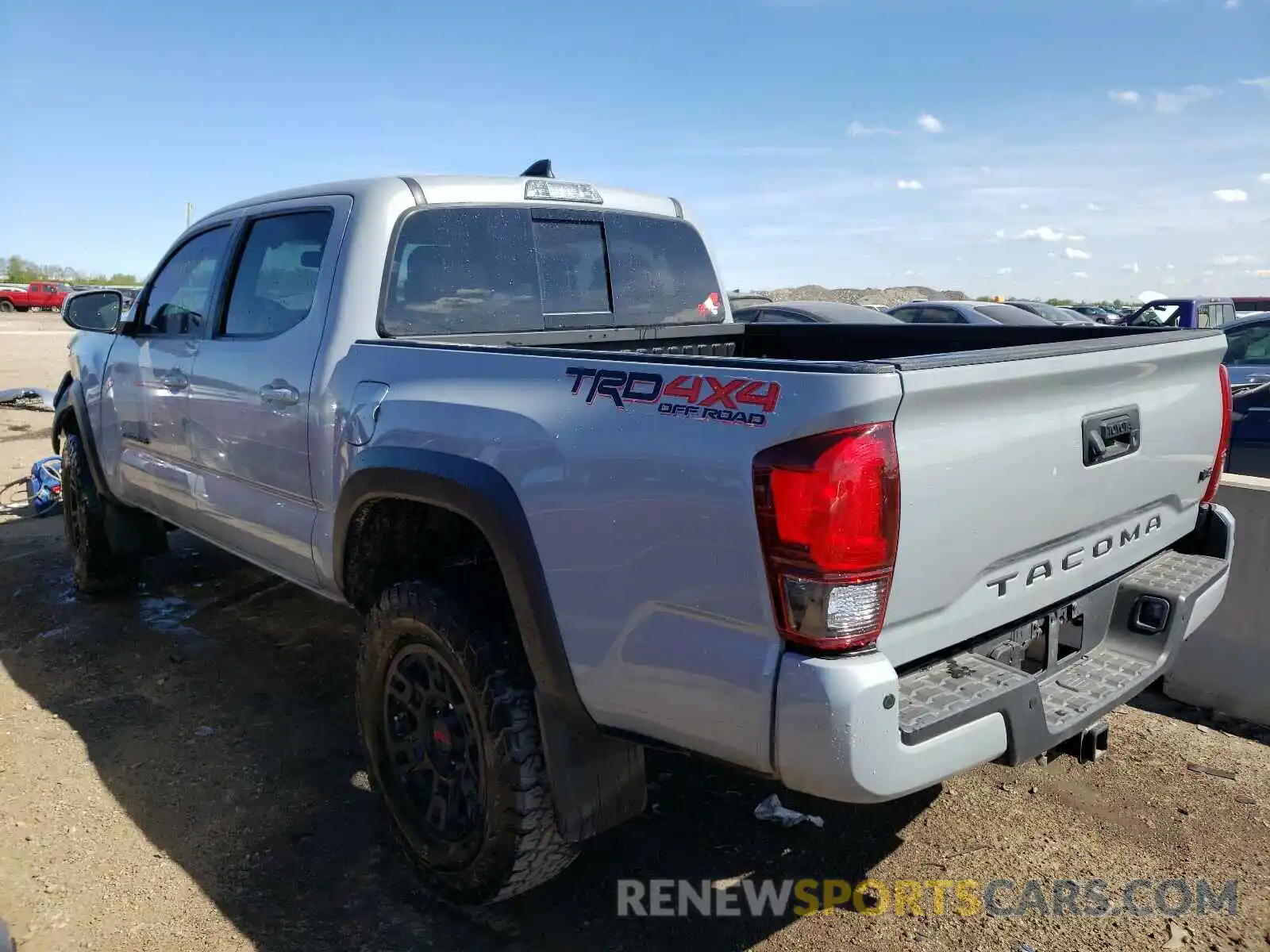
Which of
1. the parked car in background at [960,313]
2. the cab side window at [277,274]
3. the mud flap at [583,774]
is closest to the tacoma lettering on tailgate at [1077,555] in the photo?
the mud flap at [583,774]

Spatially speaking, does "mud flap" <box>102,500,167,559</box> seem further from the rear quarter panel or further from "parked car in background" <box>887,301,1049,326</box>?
"parked car in background" <box>887,301,1049,326</box>

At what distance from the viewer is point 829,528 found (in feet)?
6.21

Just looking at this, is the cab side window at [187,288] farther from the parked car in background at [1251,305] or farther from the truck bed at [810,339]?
the parked car in background at [1251,305]

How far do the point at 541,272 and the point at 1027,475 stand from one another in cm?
209

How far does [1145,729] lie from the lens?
3.93 metres

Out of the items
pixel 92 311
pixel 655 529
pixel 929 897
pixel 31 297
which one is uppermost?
pixel 31 297

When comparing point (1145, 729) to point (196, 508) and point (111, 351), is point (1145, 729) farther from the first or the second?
point (111, 351)

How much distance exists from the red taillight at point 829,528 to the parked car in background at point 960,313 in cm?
1498

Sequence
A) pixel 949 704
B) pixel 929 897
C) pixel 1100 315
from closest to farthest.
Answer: pixel 949 704
pixel 929 897
pixel 1100 315

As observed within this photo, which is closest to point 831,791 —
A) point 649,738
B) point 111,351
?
point 649,738

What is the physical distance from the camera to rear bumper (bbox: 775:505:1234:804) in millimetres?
1894

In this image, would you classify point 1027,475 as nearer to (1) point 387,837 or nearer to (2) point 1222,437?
(2) point 1222,437

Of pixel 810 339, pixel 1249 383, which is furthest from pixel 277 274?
pixel 1249 383

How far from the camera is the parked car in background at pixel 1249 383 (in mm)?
6871
